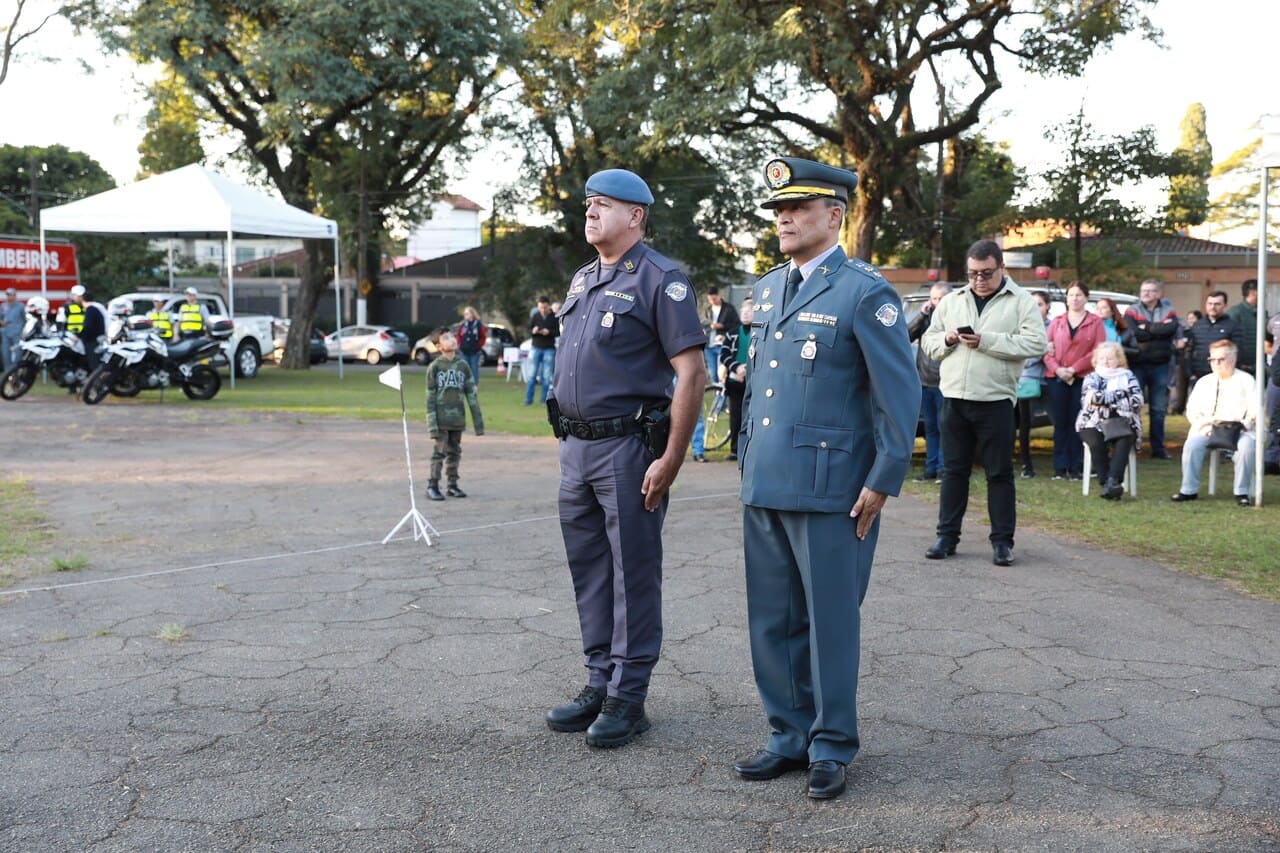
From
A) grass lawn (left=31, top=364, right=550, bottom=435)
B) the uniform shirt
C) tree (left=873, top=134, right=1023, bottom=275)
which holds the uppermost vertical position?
tree (left=873, top=134, right=1023, bottom=275)

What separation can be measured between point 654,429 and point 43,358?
1846cm

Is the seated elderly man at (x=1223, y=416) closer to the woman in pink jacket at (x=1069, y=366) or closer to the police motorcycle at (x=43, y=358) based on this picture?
the woman in pink jacket at (x=1069, y=366)

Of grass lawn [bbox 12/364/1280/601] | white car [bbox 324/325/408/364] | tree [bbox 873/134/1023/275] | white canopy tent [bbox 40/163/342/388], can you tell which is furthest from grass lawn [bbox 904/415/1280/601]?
white car [bbox 324/325/408/364]

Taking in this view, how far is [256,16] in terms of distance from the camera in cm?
3031

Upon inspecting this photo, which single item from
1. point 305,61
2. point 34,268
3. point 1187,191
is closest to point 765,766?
point 34,268

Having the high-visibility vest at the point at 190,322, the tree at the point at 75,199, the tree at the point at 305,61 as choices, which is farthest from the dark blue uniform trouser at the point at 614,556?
the tree at the point at 75,199

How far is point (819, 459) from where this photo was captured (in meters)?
3.98

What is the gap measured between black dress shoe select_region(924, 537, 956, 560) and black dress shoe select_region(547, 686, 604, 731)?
142 inches

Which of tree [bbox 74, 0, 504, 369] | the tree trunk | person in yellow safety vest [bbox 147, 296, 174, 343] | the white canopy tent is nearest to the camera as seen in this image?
person in yellow safety vest [bbox 147, 296, 174, 343]

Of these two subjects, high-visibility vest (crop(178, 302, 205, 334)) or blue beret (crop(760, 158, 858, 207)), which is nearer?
blue beret (crop(760, 158, 858, 207))

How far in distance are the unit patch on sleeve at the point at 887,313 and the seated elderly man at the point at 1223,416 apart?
7126 millimetres

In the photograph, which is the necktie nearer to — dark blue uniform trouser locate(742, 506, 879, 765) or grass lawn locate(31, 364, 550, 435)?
dark blue uniform trouser locate(742, 506, 879, 765)

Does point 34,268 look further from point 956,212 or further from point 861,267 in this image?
point 861,267

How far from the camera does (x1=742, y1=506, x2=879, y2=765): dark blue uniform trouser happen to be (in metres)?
4.01
